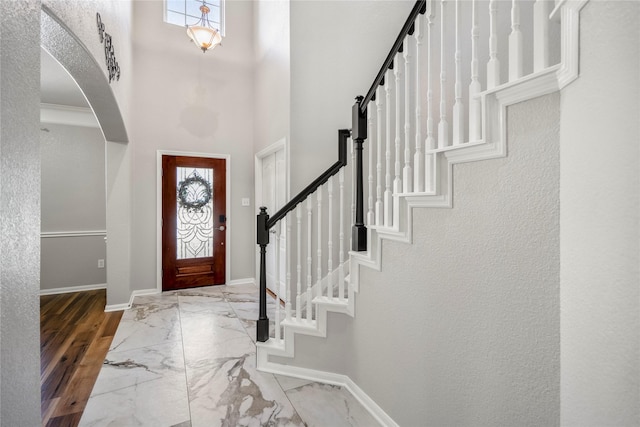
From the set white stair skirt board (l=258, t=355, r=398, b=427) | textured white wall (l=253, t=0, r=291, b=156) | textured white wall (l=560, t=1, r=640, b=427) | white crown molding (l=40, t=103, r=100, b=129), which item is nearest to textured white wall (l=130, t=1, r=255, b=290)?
textured white wall (l=253, t=0, r=291, b=156)

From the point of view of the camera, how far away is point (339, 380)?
2.21m

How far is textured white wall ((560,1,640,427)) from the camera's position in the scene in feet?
2.17

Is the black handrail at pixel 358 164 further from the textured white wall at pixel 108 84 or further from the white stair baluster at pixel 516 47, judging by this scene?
the textured white wall at pixel 108 84

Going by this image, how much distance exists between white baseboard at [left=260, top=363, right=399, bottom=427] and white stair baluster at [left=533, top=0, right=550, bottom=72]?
182 centimetres

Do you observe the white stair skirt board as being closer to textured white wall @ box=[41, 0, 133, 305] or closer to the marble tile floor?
the marble tile floor

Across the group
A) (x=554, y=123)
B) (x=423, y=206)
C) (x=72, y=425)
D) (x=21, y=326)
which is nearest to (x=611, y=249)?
(x=554, y=123)

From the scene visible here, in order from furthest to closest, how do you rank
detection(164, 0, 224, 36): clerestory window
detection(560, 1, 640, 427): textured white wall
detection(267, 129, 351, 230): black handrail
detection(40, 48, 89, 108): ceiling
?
detection(164, 0, 224, 36): clerestory window → detection(40, 48, 89, 108): ceiling → detection(267, 129, 351, 230): black handrail → detection(560, 1, 640, 427): textured white wall

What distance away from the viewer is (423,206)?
1.50 meters

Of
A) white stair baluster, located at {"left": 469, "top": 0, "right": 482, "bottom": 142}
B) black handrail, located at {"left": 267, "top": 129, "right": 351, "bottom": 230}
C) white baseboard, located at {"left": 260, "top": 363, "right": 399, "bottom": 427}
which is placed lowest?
white baseboard, located at {"left": 260, "top": 363, "right": 399, "bottom": 427}

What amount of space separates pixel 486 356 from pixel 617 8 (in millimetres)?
1135

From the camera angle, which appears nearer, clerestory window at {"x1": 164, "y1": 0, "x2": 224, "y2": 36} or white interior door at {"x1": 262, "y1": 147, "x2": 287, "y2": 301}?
white interior door at {"x1": 262, "y1": 147, "x2": 287, "y2": 301}

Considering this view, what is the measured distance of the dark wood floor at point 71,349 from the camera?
6.51 ft

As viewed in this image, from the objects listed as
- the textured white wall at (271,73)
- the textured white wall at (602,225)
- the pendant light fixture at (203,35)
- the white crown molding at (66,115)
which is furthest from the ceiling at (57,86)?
the textured white wall at (602,225)

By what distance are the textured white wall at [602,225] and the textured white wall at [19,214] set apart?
1373mm
